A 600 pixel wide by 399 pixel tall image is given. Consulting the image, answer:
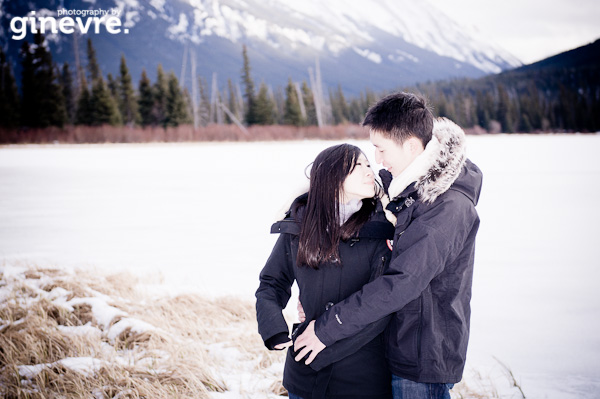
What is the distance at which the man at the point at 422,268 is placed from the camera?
144 cm

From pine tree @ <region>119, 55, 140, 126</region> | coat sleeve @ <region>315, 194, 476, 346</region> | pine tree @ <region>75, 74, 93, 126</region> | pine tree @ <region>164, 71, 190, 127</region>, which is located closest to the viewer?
coat sleeve @ <region>315, 194, 476, 346</region>

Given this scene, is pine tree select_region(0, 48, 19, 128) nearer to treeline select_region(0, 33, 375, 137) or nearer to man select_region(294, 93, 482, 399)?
treeline select_region(0, 33, 375, 137)

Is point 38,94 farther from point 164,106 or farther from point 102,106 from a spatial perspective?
point 164,106

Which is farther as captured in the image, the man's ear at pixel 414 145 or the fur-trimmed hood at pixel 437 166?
the man's ear at pixel 414 145

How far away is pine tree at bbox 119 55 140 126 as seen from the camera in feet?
166

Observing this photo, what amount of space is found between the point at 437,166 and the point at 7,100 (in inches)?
1898

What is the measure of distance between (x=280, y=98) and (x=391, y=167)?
268ft

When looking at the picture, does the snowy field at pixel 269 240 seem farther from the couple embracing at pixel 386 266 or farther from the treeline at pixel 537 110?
the treeline at pixel 537 110

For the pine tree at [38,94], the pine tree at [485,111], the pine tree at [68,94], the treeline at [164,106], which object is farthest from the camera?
the pine tree at [485,111]

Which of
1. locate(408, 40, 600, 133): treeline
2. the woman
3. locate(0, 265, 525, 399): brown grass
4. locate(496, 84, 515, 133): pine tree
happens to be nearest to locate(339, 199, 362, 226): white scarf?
the woman

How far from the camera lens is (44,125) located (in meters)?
40.5

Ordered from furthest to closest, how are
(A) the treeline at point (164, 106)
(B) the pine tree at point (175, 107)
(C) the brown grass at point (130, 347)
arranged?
(B) the pine tree at point (175, 107), (A) the treeline at point (164, 106), (C) the brown grass at point (130, 347)

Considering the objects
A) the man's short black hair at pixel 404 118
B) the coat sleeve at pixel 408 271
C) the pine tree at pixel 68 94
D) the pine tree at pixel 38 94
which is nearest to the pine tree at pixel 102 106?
the pine tree at pixel 38 94

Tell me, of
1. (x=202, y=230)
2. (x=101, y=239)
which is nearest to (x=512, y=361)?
(x=202, y=230)
